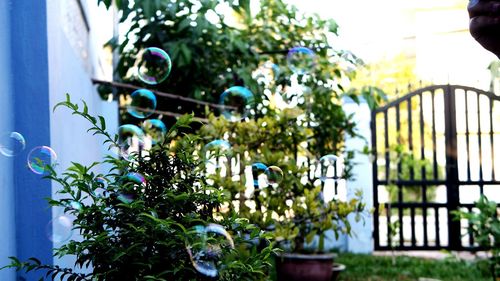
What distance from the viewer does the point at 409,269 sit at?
6.60 metres

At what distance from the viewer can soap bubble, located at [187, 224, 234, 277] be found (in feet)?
6.58

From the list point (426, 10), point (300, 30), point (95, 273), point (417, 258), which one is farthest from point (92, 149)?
point (426, 10)

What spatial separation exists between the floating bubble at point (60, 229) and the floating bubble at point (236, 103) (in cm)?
203

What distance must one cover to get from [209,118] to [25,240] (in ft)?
7.45

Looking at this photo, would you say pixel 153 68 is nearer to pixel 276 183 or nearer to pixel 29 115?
pixel 276 183

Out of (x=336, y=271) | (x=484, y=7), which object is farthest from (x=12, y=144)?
(x=336, y=271)

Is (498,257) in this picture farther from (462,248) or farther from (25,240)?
(25,240)

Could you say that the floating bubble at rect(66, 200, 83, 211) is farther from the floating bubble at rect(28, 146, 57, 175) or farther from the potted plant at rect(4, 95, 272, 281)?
the floating bubble at rect(28, 146, 57, 175)

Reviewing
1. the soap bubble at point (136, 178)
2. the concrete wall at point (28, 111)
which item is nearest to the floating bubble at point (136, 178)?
the soap bubble at point (136, 178)

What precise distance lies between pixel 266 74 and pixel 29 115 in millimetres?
3183

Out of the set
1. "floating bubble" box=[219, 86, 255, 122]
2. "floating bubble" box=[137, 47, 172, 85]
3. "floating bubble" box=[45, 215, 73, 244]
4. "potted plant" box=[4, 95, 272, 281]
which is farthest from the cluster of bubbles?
"potted plant" box=[4, 95, 272, 281]

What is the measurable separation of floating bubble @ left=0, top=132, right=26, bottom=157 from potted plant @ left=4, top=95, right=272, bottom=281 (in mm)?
430

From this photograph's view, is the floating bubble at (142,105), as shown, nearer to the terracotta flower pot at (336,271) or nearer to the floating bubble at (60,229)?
the floating bubble at (60,229)

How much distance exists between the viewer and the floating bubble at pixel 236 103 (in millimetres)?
4621
